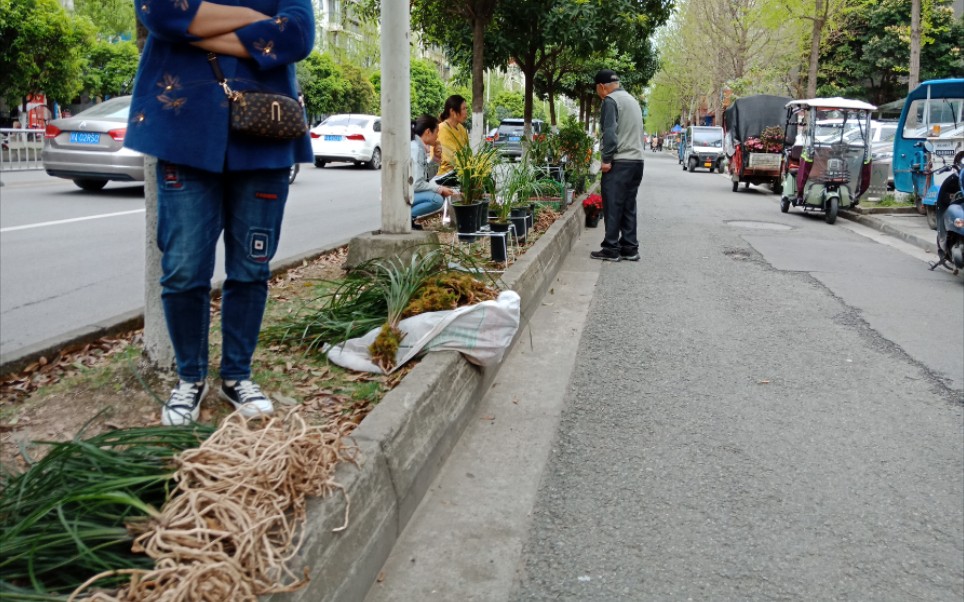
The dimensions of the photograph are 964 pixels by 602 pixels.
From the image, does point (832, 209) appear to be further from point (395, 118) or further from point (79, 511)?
point (79, 511)

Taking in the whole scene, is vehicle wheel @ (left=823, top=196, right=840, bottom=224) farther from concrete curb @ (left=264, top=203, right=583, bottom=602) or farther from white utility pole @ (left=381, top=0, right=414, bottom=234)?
concrete curb @ (left=264, top=203, right=583, bottom=602)

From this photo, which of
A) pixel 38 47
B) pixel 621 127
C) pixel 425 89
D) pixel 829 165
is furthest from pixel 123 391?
pixel 425 89

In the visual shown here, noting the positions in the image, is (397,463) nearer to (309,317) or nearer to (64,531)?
(64,531)

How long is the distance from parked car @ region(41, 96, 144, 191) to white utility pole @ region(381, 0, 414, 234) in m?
8.27

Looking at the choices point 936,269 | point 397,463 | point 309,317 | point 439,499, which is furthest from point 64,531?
point 936,269

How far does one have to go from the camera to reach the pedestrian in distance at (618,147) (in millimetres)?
8750

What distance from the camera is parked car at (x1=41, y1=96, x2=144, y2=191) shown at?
12844mm

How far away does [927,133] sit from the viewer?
45.9 ft

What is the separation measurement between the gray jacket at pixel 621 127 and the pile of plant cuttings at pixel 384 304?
441 cm

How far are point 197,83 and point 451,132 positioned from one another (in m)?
5.90

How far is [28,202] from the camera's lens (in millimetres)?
12172

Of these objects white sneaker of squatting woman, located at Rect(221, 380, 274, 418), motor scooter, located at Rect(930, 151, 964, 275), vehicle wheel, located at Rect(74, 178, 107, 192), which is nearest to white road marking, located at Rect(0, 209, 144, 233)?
vehicle wheel, located at Rect(74, 178, 107, 192)

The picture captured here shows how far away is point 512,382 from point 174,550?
10.3 feet

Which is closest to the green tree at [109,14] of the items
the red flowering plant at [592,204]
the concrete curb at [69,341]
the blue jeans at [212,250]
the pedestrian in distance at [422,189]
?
the red flowering plant at [592,204]
